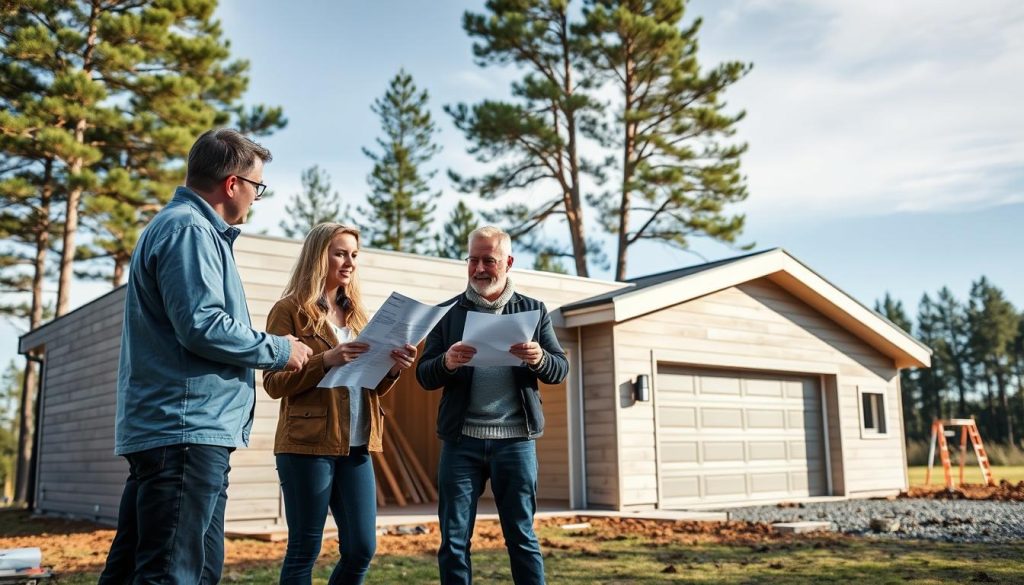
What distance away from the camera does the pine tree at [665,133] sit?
Answer: 20469 mm

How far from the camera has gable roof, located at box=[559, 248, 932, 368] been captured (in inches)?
374

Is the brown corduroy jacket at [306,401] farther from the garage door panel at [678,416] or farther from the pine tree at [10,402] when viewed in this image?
the pine tree at [10,402]

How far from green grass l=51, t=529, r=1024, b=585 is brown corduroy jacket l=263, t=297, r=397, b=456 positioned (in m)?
2.39

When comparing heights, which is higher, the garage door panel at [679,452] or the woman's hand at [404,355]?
the woman's hand at [404,355]

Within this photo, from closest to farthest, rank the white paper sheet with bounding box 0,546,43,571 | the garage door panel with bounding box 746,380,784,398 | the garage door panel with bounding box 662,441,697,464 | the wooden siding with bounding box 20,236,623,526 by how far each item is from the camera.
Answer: the white paper sheet with bounding box 0,546,43,571
the wooden siding with bounding box 20,236,623,526
the garage door panel with bounding box 662,441,697,464
the garage door panel with bounding box 746,380,784,398

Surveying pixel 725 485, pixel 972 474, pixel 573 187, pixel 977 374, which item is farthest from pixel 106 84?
pixel 977 374

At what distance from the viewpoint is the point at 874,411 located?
41.8 feet

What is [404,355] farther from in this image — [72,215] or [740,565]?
[72,215]

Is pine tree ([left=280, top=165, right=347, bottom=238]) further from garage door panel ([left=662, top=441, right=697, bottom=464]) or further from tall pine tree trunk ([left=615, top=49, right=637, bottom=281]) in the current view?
garage door panel ([left=662, top=441, right=697, bottom=464])

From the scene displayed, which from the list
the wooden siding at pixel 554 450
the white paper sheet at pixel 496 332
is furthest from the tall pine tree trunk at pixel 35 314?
the white paper sheet at pixel 496 332

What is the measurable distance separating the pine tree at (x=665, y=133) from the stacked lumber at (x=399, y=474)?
10373mm

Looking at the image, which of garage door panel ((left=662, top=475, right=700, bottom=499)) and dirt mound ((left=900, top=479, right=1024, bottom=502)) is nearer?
garage door panel ((left=662, top=475, right=700, bottom=499))

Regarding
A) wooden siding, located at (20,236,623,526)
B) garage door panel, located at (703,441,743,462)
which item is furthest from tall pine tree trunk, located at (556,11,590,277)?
garage door panel, located at (703,441,743,462)

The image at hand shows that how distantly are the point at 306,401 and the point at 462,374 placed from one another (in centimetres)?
62
